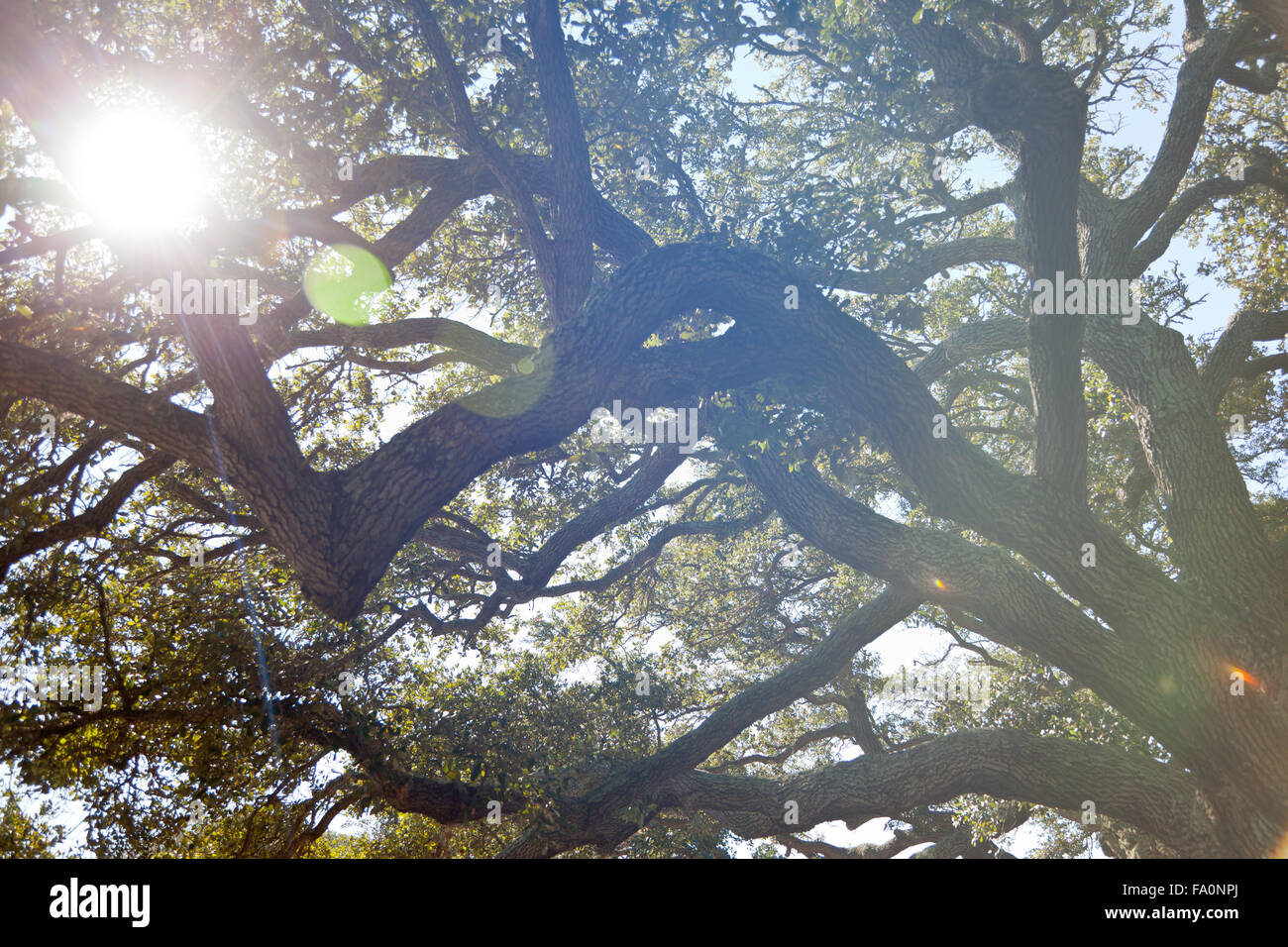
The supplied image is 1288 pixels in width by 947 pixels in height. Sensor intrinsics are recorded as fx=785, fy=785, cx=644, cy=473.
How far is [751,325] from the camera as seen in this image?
289 inches

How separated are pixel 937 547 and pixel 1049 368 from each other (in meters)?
1.99

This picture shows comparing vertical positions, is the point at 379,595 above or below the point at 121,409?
below

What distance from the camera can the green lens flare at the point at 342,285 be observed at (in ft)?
28.5

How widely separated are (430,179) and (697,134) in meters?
4.21

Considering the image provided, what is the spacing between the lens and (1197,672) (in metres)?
6.84

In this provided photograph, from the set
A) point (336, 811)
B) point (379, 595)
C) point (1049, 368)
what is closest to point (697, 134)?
point (1049, 368)

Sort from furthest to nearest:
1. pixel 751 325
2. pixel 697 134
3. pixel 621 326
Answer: pixel 697 134 < pixel 751 325 < pixel 621 326

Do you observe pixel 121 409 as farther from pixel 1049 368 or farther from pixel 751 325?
pixel 1049 368

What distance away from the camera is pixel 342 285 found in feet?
29.7

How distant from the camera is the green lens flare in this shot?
8.68 m

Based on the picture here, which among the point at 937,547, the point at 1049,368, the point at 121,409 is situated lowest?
the point at 937,547

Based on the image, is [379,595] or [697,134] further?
[697,134]
